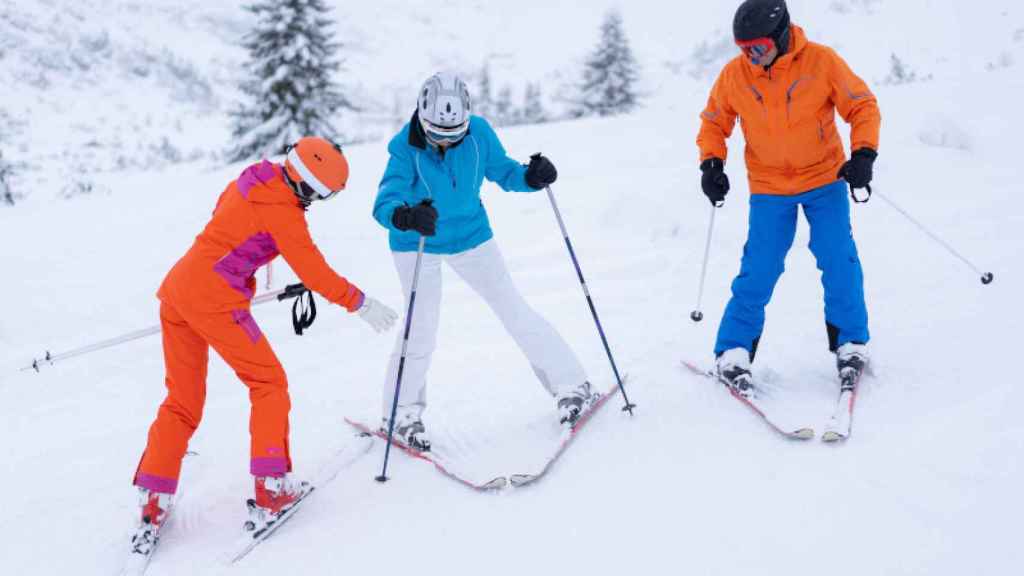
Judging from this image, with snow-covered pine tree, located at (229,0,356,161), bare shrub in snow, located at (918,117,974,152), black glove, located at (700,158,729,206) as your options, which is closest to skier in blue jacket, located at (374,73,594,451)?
black glove, located at (700,158,729,206)

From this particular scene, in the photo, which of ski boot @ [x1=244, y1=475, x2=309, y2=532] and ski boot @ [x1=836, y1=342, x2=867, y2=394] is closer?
ski boot @ [x1=244, y1=475, x2=309, y2=532]

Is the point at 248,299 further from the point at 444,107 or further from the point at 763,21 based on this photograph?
the point at 763,21

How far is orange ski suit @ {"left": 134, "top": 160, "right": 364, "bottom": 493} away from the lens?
3.21 meters

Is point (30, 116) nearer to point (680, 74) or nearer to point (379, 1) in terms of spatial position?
point (680, 74)

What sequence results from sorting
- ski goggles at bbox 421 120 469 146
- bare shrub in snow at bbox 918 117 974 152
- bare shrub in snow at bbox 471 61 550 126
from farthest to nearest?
bare shrub in snow at bbox 471 61 550 126 < bare shrub in snow at bbox 918 117 974 152 < ski goggles at bbox 421 120 469 146

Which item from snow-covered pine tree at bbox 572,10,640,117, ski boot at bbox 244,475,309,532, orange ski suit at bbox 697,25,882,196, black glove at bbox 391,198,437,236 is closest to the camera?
ski boot at bbox 244,475,309,532

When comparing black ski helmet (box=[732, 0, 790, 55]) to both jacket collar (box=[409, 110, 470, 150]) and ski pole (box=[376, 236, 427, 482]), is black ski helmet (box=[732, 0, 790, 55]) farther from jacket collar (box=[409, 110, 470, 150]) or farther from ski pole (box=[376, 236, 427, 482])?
ski pole (box=[376, 236, 427, 482])

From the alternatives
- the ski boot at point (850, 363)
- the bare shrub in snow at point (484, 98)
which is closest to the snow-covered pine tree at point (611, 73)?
the bare shrub in snow at point (484, 98)

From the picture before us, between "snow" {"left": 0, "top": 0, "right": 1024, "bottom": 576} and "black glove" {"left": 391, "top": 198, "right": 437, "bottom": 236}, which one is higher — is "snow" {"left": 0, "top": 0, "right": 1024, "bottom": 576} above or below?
below

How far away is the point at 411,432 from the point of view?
398 cm

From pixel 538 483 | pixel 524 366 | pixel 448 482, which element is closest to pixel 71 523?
pixel 448 482

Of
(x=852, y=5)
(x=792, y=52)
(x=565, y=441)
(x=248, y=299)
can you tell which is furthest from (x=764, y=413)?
(x=852, y=5)

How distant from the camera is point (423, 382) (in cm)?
408

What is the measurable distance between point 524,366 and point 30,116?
20.5 metres
